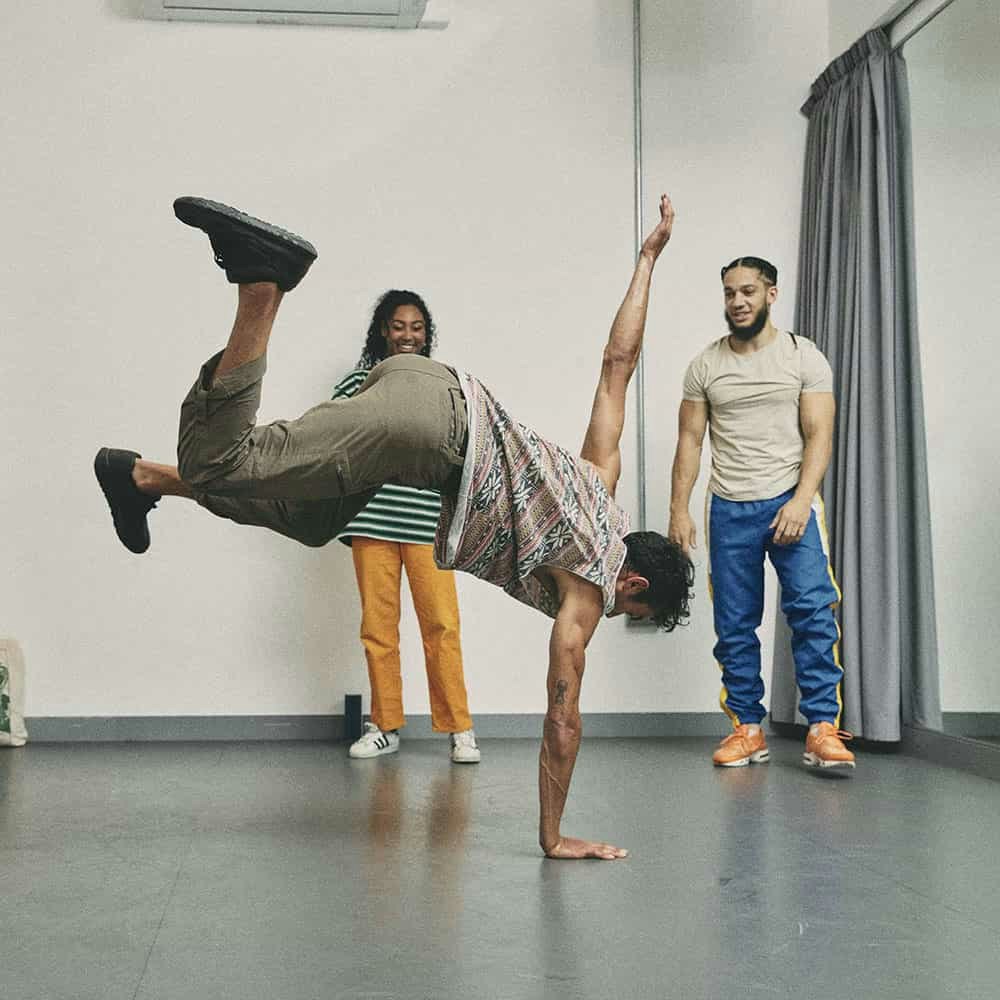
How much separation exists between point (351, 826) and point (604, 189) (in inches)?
115

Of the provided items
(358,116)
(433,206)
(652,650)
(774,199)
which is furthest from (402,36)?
(652,650)

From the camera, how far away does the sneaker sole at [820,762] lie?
4.07m

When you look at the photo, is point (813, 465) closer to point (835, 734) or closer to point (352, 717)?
point (835, 734)

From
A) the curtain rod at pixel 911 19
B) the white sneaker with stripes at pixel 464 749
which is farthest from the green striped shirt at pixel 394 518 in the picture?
the curtain rod at pixel 911 19

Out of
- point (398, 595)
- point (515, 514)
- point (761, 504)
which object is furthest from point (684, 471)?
point (515, 514)

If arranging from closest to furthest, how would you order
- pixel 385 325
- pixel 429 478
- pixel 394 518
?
pixel 429 478 < pixel 394 518 < pixel 385 325

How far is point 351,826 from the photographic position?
10.5ft

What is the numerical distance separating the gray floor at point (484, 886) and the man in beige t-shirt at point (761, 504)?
33 cm

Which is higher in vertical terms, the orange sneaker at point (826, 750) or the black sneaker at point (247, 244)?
the black sneaker at point (247, 244)

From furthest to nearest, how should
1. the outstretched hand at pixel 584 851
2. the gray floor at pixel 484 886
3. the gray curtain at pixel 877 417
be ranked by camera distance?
the gray curtain at pixel 877 417, the outstretched hand at pixel 584 851, the gray floor at pixel 484 886

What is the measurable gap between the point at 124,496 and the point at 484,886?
3.89ft

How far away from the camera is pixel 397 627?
14.8 feet

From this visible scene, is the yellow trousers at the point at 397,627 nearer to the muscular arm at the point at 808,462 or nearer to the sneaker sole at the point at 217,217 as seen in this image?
the muscular arm at the point at 808,462

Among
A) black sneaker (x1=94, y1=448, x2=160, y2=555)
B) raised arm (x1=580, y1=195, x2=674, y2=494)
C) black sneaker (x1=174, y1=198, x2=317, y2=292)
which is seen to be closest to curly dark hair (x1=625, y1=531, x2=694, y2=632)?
raised arm (x1=580, y1=195, x2=674, y2=494)
